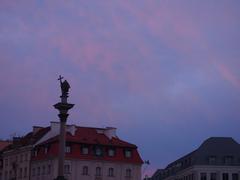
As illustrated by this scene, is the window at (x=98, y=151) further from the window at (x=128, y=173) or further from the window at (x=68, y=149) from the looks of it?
the window at (x=128, y=173)

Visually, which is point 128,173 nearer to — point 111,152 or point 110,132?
point 111,152

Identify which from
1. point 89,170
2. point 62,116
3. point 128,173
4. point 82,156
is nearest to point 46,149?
point 82,156

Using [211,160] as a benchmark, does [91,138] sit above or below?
above

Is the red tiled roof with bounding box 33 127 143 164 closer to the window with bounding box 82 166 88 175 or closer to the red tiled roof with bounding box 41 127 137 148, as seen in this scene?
the red tiled roof with bounding box 41 127 137 148

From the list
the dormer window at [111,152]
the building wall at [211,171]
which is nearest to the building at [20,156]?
the dormer window at [111,152]

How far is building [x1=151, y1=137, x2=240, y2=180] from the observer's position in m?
125

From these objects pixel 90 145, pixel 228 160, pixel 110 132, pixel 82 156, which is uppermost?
pixel 110 132

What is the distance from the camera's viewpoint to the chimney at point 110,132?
11388 cm

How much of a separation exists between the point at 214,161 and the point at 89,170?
31.1 meters

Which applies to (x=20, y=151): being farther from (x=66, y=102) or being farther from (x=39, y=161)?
(x=66, y=102)

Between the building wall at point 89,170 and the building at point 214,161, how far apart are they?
19.7 meters

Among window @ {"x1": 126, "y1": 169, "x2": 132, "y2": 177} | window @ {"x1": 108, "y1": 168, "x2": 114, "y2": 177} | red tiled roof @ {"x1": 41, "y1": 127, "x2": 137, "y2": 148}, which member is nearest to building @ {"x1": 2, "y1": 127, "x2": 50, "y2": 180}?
red tiled roof @ {"x1": 41, "y1": 127, "x2": 137, "y2": 148}

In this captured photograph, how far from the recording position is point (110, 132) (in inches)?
4515

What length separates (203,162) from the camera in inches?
4970
